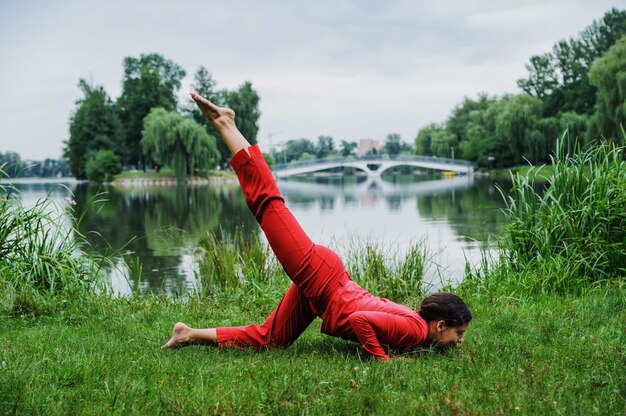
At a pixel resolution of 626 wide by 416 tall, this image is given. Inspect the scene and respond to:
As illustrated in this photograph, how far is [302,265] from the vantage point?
8.36ft

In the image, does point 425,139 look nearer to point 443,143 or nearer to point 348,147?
point 443,143

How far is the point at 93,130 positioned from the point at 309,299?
46.9 m

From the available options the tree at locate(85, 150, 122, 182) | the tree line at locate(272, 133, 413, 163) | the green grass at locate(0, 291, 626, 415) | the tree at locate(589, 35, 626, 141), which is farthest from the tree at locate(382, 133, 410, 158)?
the green grass at locate(0, 291, 626, 415)

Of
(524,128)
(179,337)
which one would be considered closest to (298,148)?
(524,128)

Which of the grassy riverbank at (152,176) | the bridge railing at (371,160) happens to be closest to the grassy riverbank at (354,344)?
the grassy riverbank at (152,176)

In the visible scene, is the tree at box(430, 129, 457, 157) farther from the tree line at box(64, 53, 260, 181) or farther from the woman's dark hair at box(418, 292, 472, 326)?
the woman's dark hair at box(418, 292, 472, 326)

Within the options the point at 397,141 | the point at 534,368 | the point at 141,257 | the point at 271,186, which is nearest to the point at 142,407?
the point at 271,186

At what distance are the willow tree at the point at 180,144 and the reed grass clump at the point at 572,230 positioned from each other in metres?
30.5

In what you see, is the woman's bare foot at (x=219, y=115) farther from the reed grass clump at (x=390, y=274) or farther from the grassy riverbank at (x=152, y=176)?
the grassy riverbank at (x=152, y=176)

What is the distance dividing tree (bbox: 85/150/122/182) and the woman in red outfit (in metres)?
41.7

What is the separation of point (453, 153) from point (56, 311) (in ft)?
194

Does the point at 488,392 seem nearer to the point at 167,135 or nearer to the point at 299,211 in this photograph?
the point at 299,211

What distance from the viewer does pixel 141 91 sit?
4528cm

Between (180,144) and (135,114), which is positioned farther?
(135,114)
